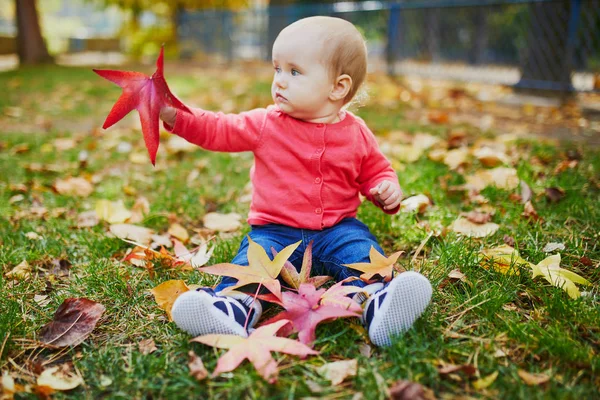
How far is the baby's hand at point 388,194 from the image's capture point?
5.69 feet

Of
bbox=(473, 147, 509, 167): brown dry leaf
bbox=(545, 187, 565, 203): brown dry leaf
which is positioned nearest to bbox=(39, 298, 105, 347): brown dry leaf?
bbox=(545, 187, 565, 203): brown dry leaf

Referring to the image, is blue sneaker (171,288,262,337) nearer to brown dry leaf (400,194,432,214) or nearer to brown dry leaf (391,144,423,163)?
brown dry leaf (400,194,432,214)

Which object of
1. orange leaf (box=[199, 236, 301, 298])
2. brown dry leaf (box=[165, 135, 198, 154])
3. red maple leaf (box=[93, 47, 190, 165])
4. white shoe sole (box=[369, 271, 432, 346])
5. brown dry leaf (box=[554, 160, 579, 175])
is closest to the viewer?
white shoe sole (box=[369, 271, 432, 346])

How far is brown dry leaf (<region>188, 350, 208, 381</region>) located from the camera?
3.87ft

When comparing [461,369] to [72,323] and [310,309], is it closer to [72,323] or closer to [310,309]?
[310,309]

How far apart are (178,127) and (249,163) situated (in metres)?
1.46

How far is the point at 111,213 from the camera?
2.24m

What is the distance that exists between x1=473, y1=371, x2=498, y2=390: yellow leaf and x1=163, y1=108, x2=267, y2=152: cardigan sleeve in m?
1.05

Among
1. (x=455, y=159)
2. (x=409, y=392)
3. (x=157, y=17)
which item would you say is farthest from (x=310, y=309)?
(x=157, y=17)

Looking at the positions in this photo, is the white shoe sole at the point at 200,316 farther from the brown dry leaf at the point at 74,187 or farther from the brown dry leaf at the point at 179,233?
the brown dry leaf at the point at 74,187

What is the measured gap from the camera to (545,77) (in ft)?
18.8

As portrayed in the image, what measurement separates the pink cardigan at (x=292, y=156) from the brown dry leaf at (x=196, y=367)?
66 centimetres

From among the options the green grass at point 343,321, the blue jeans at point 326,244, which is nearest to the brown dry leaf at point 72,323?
the green grass at point 343,321

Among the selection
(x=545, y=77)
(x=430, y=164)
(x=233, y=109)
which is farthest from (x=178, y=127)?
(x=545, y=77)
